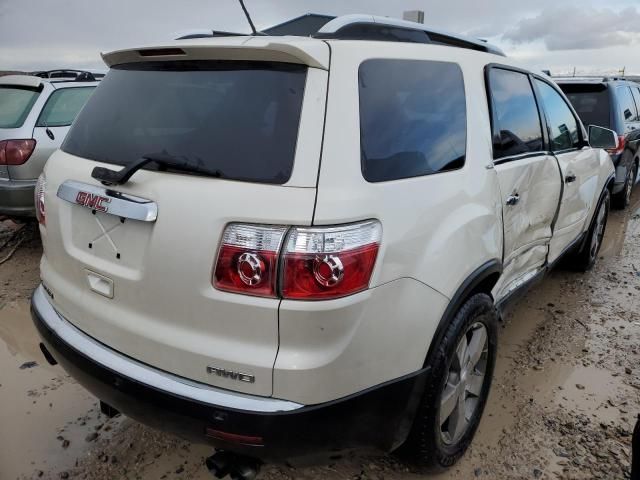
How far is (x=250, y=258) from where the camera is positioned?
5.02 ft

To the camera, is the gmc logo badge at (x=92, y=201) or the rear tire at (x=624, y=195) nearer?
the gmc logo badge at (x=92, y=201)

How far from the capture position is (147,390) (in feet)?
A: 5.59

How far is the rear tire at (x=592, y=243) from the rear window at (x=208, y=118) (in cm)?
378

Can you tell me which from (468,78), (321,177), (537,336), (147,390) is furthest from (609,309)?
(147,390)

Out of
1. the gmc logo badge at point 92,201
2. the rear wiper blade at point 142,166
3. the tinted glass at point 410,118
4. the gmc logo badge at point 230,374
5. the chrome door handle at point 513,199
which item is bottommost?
the gmc logo badge at point 230,374

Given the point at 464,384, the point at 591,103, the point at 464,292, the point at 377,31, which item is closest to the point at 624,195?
the point at 591,103

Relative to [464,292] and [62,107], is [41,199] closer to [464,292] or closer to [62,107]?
[464,292]

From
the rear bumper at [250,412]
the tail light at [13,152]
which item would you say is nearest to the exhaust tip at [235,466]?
the rear bumper at [250,412]

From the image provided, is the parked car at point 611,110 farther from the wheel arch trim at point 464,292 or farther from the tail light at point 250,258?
the tail light at point 250,258

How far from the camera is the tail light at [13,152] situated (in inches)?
180

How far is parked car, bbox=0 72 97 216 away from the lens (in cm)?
457

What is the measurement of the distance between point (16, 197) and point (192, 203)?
12.3 feet

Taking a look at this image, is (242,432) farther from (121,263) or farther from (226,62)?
(226,62)

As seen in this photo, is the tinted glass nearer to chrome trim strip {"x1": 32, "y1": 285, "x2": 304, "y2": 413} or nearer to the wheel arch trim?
the wheel arch trim
